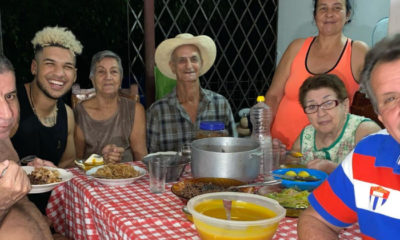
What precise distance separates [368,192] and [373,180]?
0.03m

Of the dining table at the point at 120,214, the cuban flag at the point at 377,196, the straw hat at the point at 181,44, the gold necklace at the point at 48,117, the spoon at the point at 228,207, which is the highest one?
the straw hat at the point at 181,44

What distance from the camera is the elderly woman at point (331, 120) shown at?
194 centimetres

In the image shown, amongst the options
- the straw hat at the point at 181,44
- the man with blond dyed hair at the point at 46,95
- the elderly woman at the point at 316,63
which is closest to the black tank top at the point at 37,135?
the man with blond dyed hair at the point at 46,95

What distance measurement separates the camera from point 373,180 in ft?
3.46

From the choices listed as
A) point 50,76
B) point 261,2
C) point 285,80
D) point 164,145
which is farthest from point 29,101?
point 261,2

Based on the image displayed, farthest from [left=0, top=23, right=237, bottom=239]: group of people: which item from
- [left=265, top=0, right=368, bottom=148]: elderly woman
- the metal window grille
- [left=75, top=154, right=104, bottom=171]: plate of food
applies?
the metal window grille

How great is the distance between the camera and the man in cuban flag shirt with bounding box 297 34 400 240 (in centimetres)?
96

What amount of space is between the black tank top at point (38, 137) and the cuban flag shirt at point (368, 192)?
155 cm

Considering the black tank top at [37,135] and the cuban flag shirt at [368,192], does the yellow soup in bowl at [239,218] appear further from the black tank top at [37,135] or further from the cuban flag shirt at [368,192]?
the black tank top at [37,135]

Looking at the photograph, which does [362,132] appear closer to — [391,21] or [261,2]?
[391,21]

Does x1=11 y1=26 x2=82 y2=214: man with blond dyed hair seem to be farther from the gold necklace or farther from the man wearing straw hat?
the man wearing straw hat

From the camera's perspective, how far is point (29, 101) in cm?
222

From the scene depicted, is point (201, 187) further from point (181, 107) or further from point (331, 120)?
point (181, 107)

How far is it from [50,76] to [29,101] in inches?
7.0
